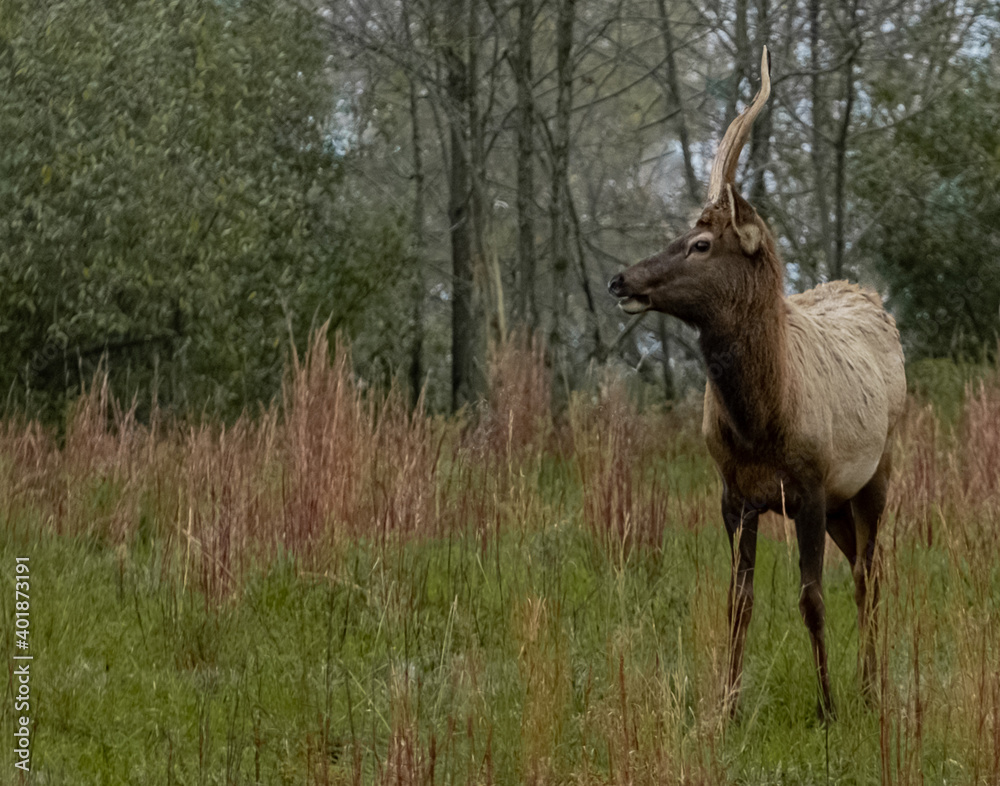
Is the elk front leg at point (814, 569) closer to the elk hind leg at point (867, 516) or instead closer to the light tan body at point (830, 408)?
the light tan body at point (830, 408)

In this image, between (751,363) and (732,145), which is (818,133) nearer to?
(732,145)

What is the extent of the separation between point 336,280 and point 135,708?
8934 mm

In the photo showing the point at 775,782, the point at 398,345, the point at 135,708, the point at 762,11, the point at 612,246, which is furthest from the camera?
the point at 612,246

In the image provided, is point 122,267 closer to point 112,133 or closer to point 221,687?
point 112,133

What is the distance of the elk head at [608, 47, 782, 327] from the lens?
13.0 ft

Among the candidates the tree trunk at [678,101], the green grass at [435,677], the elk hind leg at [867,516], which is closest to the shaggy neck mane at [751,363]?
the green grass at [435,677]

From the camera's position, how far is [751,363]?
400 cm

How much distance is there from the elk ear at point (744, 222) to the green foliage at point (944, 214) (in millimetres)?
10952

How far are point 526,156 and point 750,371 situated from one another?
7.31 m

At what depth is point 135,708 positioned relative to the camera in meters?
4.00

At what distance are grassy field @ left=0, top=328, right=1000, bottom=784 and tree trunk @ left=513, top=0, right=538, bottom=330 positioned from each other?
3.95m

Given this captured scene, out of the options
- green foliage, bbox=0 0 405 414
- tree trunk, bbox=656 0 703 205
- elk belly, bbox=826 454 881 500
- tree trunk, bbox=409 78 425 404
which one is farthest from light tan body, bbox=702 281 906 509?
→ tree trunk, bbox=409 78 425 404

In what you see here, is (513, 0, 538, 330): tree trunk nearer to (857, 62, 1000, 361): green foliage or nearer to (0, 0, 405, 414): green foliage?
(0, 0, 405, 414): green foliage

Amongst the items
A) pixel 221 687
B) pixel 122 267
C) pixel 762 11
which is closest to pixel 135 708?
pixel 221 687
